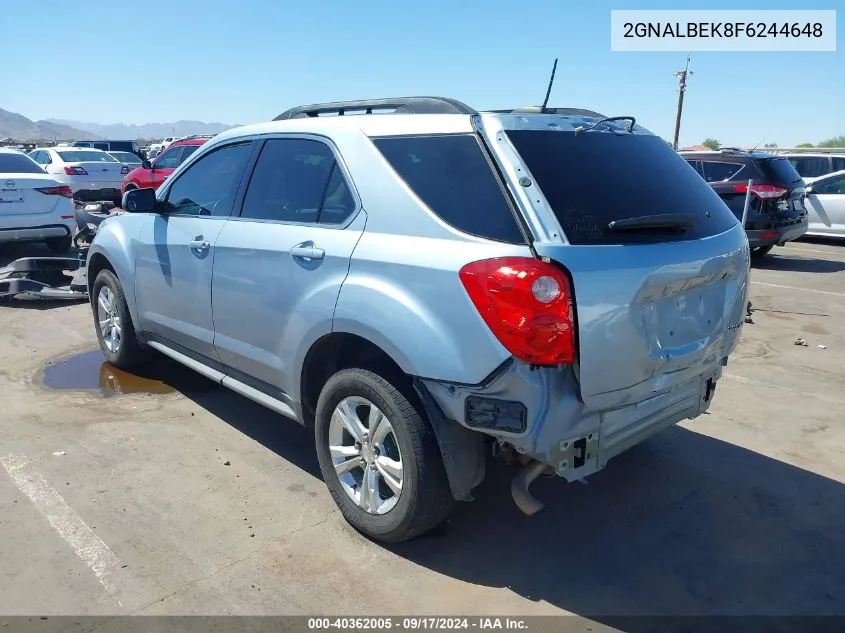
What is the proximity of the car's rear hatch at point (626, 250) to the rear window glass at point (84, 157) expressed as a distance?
1696 cm

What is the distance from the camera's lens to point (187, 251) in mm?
4289

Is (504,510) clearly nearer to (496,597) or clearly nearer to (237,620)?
(496,597)

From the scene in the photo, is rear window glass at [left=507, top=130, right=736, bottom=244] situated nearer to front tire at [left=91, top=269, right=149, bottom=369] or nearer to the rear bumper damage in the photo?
the rear bumper damage

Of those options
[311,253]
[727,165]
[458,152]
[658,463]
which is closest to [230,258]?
[311,253]

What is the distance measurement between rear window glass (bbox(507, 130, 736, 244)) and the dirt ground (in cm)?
148

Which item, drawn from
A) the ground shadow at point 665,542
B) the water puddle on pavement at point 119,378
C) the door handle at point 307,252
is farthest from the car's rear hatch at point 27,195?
the ground shadow at point 665,542

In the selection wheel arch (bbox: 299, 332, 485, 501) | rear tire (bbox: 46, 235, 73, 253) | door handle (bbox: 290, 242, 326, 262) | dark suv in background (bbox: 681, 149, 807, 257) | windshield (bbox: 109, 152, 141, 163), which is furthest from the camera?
windshield (bbox: 109, 152, 141, 163)

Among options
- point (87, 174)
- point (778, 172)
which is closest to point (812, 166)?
point (778, 172)

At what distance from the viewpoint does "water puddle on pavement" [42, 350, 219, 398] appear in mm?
5176

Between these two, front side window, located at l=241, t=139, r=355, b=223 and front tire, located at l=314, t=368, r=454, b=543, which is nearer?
front tire, located at l=314, t=368, r=454, b=543

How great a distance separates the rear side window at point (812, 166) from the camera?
1534cm

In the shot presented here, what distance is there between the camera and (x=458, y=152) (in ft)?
9.64

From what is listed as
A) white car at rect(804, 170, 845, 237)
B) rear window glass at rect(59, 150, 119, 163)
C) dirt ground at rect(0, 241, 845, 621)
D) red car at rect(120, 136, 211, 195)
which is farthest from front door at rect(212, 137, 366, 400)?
rear window glass at rect(59, 150, 119, 163)

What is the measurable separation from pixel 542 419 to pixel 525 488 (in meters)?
0.50
